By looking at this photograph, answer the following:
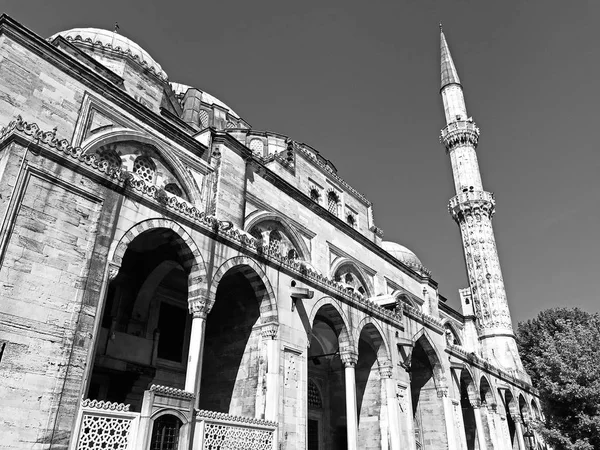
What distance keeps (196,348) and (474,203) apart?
107 ft

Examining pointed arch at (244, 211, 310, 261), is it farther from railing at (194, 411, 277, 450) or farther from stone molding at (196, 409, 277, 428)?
railing at (194, 411, 277, 450)

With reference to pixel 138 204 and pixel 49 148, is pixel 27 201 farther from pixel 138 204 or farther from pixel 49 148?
pixel 138 204

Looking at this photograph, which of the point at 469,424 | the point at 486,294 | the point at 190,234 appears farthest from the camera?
the point at 486,294

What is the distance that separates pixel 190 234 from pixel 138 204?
4.13ft

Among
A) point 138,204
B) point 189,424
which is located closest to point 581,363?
point 189,424

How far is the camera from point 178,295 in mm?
13336

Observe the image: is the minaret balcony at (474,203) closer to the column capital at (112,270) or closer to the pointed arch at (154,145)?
the pointed arch at (154,145)

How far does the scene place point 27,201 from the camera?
24.7 feet

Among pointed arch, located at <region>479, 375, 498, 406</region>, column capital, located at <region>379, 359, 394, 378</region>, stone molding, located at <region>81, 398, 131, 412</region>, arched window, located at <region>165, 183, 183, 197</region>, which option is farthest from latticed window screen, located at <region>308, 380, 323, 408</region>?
stone molding, located at <region>81, 398, 131, 412</region>

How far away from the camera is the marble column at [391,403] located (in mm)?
13688

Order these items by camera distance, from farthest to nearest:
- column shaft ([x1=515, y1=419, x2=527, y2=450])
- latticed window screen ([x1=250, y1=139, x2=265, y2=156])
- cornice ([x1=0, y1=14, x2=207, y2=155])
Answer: latticed window screen ([x1=250, y1=139, x2=265, y2=156]) < column shaft ([x1=515, y1=419, x2=527, y2=450]) < cornice ([x1=0, y1=14, x2=207, y2=155])

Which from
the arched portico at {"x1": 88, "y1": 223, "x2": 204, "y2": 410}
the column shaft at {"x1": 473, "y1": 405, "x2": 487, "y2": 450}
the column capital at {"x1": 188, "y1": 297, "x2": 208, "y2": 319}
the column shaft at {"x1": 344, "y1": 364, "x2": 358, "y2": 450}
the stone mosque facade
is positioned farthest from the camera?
the column shaft at {"x1": 473, "y1": 405, "x2": 487, "y2": 450}

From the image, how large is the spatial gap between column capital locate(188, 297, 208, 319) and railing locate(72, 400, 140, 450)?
2.51m

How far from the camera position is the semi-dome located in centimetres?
1728
